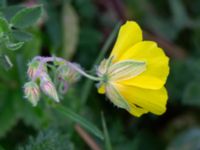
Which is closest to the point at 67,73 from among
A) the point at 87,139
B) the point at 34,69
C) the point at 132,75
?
the point at 34,69

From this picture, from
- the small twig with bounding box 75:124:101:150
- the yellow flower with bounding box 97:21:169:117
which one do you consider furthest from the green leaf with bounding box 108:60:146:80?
the small twig with bounding box 75:124:101:150

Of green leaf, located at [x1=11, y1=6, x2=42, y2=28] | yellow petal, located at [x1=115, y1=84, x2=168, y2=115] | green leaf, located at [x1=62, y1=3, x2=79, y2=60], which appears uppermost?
green leaf, located at [x1=11, y1=6, x2=42, y2=28]

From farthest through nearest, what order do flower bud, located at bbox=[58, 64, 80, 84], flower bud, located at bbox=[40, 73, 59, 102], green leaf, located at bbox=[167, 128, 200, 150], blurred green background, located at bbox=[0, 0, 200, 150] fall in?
green leaf, located at bbox=[167, 128, 200, 150]
blurred green background, located at bbox=[0, 0, 200, 150]
flower bud, located at bbox=[58, 64, 80, 84]
flower bud, located at bbox=[40, 73, 59, 102]

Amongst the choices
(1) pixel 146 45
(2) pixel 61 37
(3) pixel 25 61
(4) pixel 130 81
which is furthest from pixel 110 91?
(2) pixel 61 37

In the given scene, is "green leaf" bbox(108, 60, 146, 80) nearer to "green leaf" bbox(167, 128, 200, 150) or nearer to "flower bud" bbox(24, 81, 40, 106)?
"flower bud" bbox(24, 81, 40, 106)

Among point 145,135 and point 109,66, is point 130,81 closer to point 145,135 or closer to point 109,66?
point 109,66

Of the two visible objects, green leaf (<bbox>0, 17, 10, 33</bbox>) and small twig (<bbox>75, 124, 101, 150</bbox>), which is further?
small twig (<bbox>75, 124, 101, 150</bbox>)

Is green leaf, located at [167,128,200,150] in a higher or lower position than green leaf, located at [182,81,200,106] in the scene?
lower

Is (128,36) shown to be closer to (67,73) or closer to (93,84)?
(67,73)
